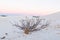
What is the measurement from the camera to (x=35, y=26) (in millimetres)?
10500

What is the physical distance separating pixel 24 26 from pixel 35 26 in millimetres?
603

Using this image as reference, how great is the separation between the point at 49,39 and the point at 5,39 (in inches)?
74.2

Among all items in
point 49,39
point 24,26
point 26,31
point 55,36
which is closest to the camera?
point 49,39

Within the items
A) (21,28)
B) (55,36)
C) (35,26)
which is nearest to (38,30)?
(35,26)

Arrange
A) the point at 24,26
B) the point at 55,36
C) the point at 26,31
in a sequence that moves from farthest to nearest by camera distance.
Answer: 1. the point at 24,26
2. the point at 26,31
3. the point at 55,36

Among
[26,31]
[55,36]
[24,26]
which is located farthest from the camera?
[24,26]

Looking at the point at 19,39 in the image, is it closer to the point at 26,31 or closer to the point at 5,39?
the point at 5,39

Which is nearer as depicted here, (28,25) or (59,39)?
(59,39)

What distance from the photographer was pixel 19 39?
832cm

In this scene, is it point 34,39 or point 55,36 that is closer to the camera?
point 34,39

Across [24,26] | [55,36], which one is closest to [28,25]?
[24,26]

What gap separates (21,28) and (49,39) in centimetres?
276

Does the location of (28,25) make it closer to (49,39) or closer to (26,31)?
(26,31)

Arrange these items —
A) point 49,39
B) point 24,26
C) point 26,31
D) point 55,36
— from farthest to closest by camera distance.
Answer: point 24,26 < point 26,31 < point 55,36 < point 49,39
